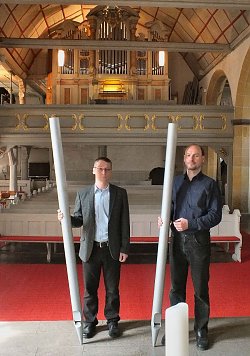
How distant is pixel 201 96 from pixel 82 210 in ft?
50.3

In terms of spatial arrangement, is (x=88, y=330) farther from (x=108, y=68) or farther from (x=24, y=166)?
(x=24, y=166)

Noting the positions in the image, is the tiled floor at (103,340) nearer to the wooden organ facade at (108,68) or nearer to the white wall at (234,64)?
the white wall at (234,64)

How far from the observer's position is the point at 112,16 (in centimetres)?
1723

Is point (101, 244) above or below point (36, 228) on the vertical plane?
above

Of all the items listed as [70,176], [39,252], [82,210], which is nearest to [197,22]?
[70,176]

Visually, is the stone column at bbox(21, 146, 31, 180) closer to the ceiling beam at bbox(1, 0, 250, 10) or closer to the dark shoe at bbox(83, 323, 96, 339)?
the ceiling beam at bbox(1, 0, 250, 10)

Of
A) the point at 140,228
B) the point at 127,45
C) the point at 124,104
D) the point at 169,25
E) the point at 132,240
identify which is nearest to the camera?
the point at 132,240

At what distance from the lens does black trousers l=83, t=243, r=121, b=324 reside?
4.02 meters

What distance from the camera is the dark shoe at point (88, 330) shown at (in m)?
3.96

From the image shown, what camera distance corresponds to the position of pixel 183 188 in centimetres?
388

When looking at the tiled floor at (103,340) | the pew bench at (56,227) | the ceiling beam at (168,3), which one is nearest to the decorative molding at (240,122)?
the ceiling beam at (168,3)

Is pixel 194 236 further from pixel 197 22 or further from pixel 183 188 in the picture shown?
pixel 197 22

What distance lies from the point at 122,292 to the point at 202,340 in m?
2.23

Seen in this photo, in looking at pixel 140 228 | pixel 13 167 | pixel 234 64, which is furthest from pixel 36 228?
pixel 234 64
